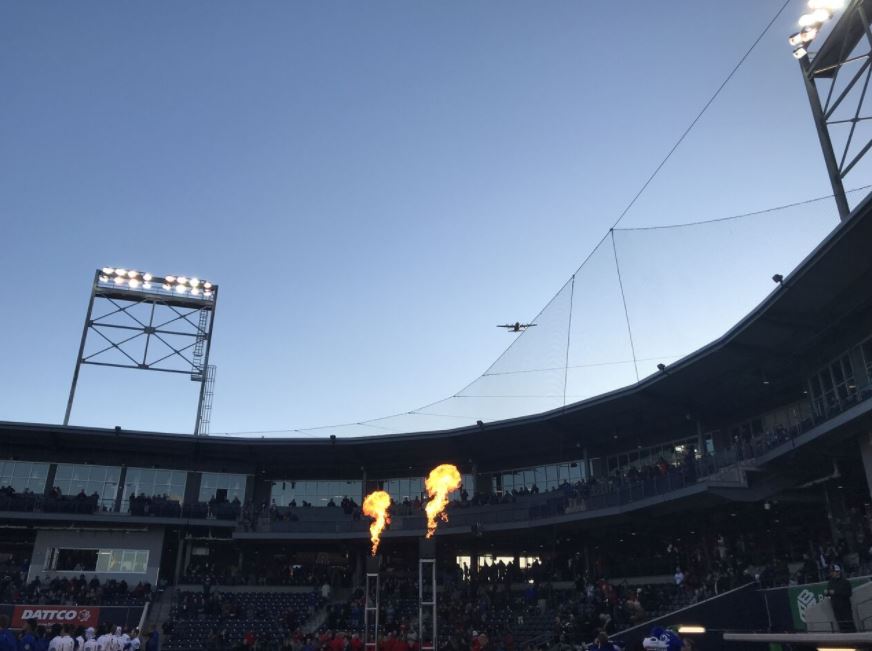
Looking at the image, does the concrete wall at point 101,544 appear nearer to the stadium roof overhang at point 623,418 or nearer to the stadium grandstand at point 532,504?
the stadium grandstand at point 532,504

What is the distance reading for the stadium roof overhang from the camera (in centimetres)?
2466

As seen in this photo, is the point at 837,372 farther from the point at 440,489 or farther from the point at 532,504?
the point at 440,489

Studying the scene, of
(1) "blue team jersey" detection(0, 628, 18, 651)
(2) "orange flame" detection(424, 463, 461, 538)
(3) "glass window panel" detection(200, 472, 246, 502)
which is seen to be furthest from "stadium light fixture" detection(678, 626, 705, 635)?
(3) "glass window panel" detection(200, 472, 246, 502)

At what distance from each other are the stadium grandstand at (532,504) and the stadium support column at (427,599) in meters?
0.25

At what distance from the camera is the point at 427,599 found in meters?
35.1

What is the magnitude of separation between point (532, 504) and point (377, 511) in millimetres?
8809

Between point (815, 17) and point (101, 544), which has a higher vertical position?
point (815, 17)

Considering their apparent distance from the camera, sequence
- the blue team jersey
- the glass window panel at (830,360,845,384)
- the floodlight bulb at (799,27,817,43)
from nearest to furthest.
Answer: the blue team jersey < the floodlight bulb at (799,27,817,43) < the glass window panel at (830,360,845,384)

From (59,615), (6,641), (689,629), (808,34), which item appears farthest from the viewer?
(59,615)

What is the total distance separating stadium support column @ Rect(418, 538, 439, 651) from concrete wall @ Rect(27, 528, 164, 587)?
51.9ft

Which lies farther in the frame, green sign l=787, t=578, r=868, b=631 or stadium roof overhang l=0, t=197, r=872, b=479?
stadium roof overhang l=0, t=197, r=872, b=479

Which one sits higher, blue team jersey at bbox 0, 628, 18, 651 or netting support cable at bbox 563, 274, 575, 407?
netting support cable at bbox 563, 274, 575, 407

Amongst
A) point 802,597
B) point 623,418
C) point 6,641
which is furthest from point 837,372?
point 6,641

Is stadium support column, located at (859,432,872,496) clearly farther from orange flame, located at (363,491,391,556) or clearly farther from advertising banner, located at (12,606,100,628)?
advertising banner, located at (12,606,100,628)
